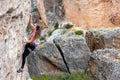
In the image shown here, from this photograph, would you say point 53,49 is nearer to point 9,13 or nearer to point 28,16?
point 28,16

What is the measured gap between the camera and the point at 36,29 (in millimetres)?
11289

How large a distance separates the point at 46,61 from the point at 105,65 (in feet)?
13.3

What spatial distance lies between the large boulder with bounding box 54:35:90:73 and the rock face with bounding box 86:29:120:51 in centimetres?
98

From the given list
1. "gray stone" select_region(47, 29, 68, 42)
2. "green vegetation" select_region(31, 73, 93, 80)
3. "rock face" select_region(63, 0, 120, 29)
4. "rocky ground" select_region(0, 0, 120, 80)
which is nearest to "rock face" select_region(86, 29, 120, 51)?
"rocky ground" select_region(0, 0, 120, 80)

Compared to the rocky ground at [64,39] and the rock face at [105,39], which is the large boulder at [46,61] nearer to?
the rocky ground at [64,39]

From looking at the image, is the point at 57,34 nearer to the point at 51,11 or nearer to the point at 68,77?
the point at 68,77

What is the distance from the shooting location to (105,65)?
58.9ft

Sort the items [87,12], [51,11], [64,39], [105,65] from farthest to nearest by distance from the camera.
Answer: [51,11], [87,12], [64,39], [105,65]

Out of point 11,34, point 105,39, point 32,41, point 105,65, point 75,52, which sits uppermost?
point 11,34

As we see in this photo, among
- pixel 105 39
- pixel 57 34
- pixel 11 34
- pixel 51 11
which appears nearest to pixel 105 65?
pixel 105 39

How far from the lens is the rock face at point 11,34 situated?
366 inches

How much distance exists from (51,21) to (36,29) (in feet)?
59.6

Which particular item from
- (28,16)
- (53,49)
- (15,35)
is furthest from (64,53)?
(15,35)

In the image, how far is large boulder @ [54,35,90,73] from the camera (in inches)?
795
